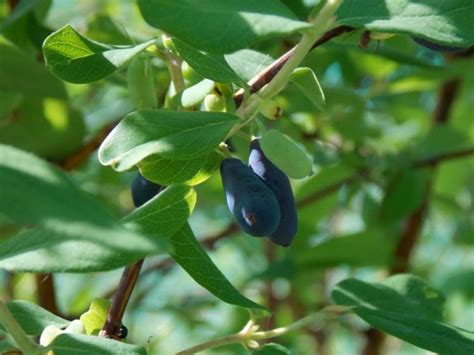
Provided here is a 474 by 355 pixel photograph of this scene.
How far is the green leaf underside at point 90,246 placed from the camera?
2.19ft

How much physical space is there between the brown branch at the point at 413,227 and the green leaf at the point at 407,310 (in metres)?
0.75

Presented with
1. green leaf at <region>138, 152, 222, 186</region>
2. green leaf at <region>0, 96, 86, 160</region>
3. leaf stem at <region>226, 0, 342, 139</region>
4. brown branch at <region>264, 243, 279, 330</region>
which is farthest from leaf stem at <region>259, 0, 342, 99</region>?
brown branch at <region>264, 243, 279, 330</region>

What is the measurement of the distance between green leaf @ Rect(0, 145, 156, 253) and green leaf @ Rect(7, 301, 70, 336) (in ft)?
1.00

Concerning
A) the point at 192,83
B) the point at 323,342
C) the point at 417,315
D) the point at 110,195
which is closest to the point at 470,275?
the point at 323,342

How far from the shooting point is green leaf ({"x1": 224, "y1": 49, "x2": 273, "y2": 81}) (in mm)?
895

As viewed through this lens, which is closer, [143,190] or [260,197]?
[260,197]

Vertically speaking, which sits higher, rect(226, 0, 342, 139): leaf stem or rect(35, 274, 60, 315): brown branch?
rect(226, 0, 342, 139): leaf stem

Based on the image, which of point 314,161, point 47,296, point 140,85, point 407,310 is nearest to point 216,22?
point 140,85

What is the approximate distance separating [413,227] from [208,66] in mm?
1180

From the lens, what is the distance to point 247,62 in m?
0.91

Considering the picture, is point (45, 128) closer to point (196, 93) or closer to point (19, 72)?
point (19, 72)

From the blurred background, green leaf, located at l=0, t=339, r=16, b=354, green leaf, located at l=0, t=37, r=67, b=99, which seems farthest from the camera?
the blurred background

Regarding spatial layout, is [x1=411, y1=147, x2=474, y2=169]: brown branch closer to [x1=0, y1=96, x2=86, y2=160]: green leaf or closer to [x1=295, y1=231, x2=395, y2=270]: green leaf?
[x1=295, y1=231, x2=395, y2=270]: green leaf

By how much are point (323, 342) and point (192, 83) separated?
4.27 feet
